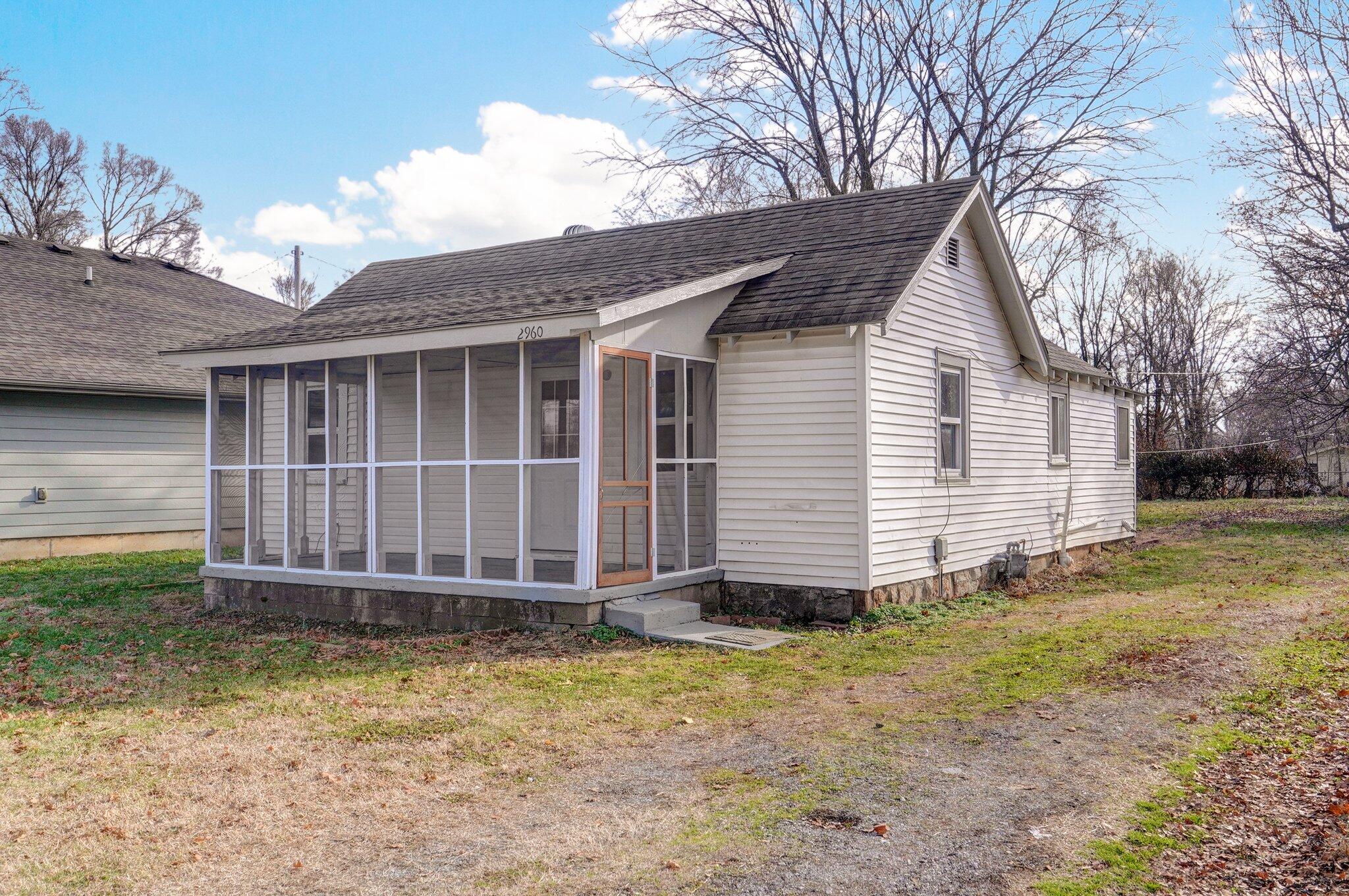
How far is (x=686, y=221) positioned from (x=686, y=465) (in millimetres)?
4729

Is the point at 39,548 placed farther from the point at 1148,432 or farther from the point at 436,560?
the point at 1148,432

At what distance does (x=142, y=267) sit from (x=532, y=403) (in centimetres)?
1521

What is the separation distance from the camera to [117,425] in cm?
1748

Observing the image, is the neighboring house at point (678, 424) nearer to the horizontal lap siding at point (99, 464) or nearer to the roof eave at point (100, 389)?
the roof eave at point (100, 389)

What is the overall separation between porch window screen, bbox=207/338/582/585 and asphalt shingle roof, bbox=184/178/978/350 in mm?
529

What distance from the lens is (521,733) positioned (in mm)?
6535

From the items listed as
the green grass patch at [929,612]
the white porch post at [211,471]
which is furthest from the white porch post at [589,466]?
the white porch post at [211,471]

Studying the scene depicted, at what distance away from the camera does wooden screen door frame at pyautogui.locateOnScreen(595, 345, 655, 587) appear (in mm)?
9602

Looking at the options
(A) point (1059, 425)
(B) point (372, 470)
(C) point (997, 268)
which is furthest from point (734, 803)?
(A) point (1059, 425)

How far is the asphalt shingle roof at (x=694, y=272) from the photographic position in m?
10.4

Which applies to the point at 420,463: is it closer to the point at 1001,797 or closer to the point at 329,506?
the point at 329,506

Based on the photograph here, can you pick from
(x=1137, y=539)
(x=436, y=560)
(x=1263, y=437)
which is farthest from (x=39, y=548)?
(x=1263, y=437)

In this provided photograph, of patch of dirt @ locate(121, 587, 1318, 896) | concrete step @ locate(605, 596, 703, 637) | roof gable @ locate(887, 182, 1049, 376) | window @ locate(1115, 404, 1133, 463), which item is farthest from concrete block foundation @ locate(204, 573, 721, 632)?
window @ locate(1115, 404, 1133, 463)

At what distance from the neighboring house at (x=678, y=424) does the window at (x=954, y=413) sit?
1.8 inches
